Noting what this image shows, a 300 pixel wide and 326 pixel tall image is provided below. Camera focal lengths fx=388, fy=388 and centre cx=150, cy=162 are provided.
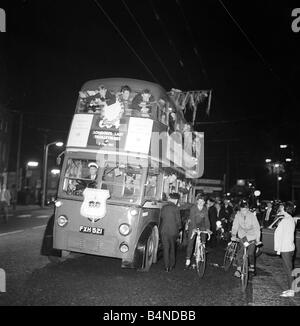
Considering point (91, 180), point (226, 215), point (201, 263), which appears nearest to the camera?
point (201, 263)

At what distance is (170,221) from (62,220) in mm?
2625

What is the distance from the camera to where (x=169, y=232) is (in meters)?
9.55

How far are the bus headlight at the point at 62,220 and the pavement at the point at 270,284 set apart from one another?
4533 mm

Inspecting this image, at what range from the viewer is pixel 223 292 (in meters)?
7.81

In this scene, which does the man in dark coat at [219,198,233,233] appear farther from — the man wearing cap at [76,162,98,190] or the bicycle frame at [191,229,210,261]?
the man wearing cap at [76,162,98,190]

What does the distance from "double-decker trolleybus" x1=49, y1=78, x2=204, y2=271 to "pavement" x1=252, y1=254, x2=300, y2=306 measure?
2.66 meters

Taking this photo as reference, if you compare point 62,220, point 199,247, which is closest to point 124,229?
point 62,220

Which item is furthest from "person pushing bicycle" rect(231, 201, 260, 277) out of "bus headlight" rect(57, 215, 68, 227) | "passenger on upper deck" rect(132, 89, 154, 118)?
"bus headlight" rect(57, 215, 68, 227)

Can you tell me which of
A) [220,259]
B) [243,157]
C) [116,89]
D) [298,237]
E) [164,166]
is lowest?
[220,259]

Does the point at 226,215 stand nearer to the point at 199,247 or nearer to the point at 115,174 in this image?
the point at 199,247
